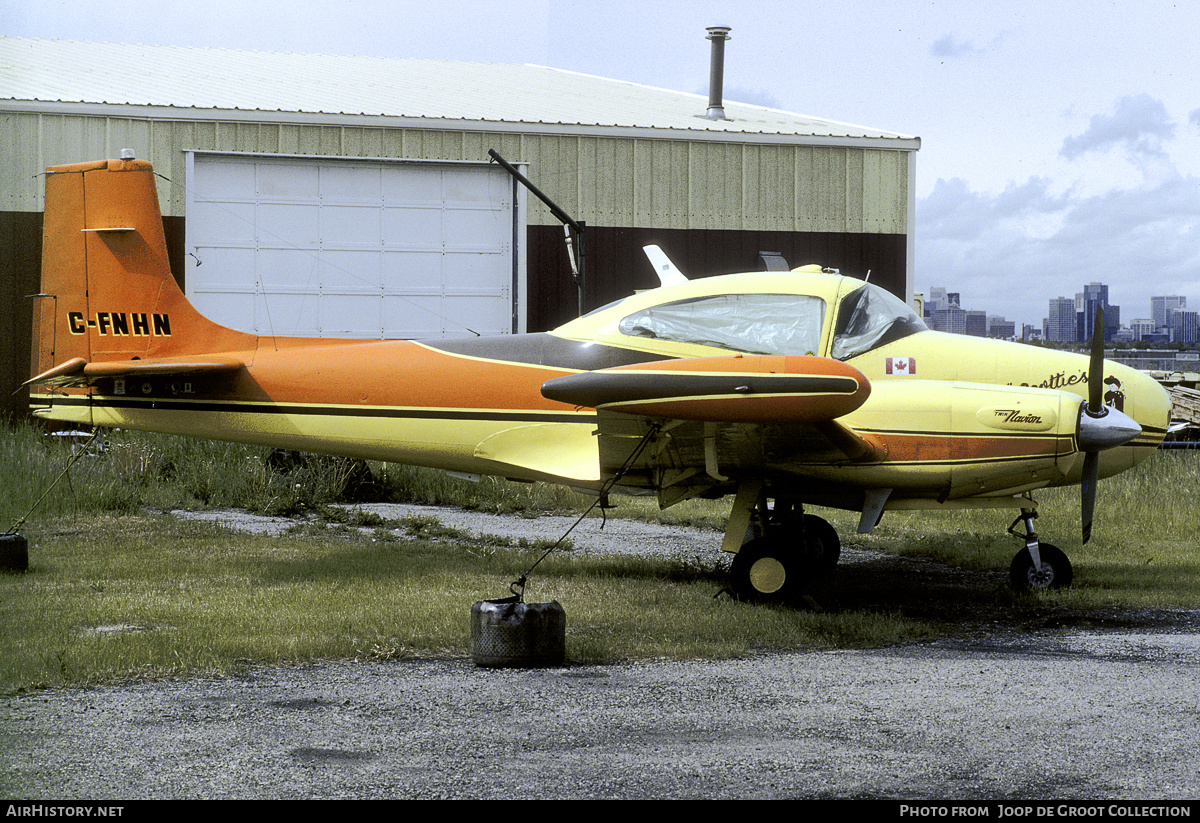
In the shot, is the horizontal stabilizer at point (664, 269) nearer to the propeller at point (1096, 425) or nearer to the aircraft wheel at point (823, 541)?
the aircraft wheel at point (823, 541)

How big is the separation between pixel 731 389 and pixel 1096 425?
255 cm

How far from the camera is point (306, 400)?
8406 mm

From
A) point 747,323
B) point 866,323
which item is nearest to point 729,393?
point 747,323

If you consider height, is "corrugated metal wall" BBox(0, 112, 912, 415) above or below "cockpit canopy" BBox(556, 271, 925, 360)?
above

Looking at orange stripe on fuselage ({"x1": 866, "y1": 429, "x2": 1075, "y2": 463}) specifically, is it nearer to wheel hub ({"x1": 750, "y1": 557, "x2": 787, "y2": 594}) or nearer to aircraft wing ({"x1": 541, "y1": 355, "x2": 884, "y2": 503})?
aircraft wing ({"x1": 541, "y1": 355, "x2": 884, "y2": 503})

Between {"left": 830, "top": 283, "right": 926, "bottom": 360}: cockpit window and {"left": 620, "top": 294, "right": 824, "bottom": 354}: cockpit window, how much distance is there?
0.55ft

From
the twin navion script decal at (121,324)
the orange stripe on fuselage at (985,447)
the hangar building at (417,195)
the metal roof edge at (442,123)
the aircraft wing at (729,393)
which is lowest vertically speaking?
the orange stripe on fuselage at (985,447)

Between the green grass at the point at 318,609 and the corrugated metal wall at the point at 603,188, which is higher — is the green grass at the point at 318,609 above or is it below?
below

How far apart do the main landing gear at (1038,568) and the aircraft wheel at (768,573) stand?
1.78 meters

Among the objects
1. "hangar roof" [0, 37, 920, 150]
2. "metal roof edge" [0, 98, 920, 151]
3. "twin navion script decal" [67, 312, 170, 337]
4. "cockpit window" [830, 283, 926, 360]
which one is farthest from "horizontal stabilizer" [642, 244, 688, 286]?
"hangar roof" [0, 37, 920, 150]

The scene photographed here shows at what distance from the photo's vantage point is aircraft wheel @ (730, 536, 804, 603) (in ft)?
24.0

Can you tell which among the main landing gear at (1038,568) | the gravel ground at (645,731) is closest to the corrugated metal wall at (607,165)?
the main landing gear at (1038,568)

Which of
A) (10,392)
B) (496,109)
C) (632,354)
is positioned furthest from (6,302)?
(632,354)

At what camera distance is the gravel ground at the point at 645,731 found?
151 inches
